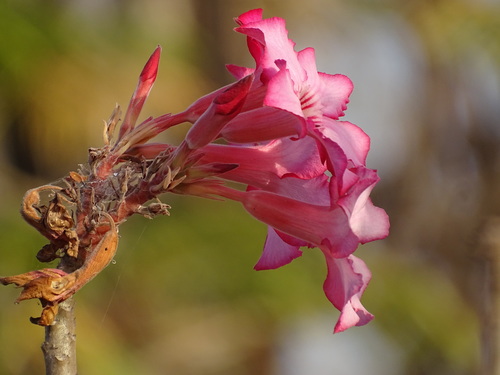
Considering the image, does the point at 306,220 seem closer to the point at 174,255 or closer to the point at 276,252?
the point at 276,252

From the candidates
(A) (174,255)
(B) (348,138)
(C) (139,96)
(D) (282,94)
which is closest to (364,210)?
(B) (348,138)

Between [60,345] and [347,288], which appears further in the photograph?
[347,288]

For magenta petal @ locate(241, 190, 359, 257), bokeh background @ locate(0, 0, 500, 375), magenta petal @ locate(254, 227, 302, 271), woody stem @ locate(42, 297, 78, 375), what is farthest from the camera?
bokeh background @ locate(0, 0, 500, 375)

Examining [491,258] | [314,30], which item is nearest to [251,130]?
[491,258]

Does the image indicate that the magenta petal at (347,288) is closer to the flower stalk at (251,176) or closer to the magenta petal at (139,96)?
the flower stalk at (251,176)

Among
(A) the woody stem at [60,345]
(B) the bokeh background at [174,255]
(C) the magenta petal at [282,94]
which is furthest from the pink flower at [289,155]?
(B) the bokeh background at [174,255]

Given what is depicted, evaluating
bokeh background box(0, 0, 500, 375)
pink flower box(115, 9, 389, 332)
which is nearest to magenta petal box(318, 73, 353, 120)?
pink flower box(115, 9, 389, 332)

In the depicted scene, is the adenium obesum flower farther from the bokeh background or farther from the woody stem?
the bokeh background
